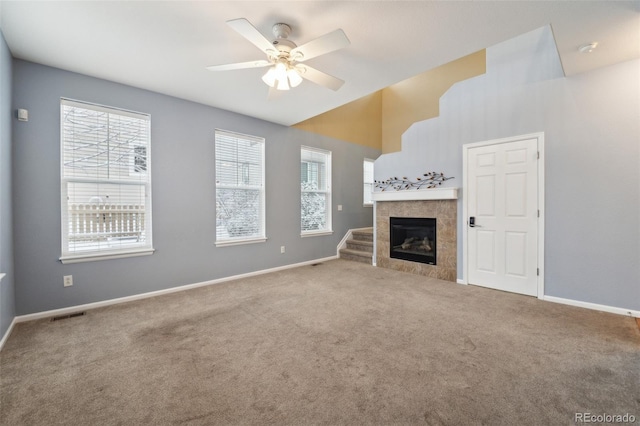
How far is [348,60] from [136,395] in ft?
10.5

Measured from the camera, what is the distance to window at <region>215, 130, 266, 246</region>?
4145 millimetres

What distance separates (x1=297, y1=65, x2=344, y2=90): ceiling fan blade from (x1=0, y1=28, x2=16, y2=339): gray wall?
2565 millimetres

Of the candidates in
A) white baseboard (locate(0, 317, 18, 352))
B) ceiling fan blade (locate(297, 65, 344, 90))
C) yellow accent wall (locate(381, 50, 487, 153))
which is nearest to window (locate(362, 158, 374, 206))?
yellow accent wall (locate(381, 50, 487, 153))

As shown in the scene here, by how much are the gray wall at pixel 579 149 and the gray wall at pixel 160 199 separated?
10.5 ft

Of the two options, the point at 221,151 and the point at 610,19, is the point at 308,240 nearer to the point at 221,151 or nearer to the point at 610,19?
the point at 221,151

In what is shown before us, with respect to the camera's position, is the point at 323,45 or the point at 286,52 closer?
the point at 323,45

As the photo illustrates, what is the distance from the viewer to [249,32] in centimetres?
184

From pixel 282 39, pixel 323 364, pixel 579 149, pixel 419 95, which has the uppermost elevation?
pixel 419 95

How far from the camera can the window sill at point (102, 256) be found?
9.60ft

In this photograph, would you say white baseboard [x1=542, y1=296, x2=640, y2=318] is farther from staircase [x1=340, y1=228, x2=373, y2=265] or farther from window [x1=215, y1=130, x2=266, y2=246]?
window [x1=215, y1=130, x2=266, y2=246]

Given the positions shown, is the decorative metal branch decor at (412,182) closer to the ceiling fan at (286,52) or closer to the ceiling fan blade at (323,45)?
the ceiling fan at (286,52)

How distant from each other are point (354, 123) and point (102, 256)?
17.3 ft

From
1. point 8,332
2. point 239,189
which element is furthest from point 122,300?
point 239,189

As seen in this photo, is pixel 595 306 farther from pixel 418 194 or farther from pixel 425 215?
pixel 418 194
